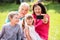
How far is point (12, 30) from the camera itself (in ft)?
12.8

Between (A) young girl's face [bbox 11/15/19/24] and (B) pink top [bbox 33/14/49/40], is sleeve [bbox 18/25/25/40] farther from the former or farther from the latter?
(B) pink top [bbox 33/14/49/40]

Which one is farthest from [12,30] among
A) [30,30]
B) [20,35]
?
[30,30]

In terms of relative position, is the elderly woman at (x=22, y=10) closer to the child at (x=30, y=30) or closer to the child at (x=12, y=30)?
the child at (x=30, y=30)

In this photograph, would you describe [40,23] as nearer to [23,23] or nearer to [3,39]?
[23,23]

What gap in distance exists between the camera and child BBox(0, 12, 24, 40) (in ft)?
12.6

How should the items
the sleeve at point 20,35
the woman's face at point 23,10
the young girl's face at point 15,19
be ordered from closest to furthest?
the young girl's face at point 15,19 → the sleeve at point 20,35 → the woman's face at point 23,10

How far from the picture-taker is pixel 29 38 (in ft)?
13.3

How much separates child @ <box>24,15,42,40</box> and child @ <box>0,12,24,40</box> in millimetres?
156

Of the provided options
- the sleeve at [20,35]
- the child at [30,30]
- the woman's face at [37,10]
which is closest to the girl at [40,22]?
the woman's face at [37,10]

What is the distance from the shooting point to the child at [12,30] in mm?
3848

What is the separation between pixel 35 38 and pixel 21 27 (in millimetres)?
303

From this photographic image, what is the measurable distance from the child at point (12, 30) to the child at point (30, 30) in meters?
0.16

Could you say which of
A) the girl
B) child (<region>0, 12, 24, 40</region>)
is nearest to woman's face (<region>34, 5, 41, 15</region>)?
the girl

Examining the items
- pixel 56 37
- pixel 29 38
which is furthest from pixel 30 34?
pixel 56 37
